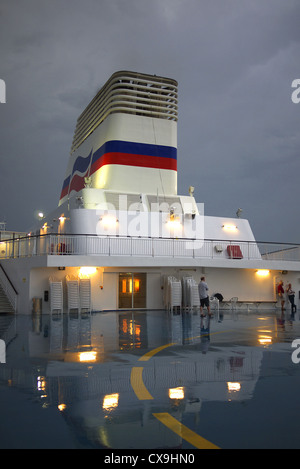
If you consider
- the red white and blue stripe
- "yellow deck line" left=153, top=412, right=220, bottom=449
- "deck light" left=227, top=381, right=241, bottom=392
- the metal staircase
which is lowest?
"yellow deck line" left=153, top=412, right=220, bottom=449

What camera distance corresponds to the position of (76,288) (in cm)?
1858

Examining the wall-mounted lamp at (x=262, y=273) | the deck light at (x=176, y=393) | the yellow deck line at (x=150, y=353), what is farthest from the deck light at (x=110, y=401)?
the wall-mounted lamp at (x=262, y=273)

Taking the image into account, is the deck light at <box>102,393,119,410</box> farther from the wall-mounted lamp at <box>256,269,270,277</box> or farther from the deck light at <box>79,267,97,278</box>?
the wall-mounted lamp at <box>256,269,270,277</box>

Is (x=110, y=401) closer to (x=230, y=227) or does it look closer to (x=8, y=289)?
(x=8, y=289)

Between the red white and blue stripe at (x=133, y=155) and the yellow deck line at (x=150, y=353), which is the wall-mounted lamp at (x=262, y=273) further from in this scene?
the yellow deck line at (x=150, y=353)

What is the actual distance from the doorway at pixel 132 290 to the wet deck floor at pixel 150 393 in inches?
407

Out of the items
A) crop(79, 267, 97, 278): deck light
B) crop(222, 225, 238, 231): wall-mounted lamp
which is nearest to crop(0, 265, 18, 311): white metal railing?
crop(79, 267, 97, 278): deck light

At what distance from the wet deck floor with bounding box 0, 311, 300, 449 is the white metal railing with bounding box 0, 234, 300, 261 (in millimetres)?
9156

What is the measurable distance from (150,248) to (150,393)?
1510cm

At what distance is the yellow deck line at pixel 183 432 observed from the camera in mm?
3656

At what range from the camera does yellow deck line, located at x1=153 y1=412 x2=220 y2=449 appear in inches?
144

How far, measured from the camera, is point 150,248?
2041 cm

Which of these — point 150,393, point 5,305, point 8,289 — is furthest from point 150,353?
point 8,289

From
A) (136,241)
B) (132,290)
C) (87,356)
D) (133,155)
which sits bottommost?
(87,356)
